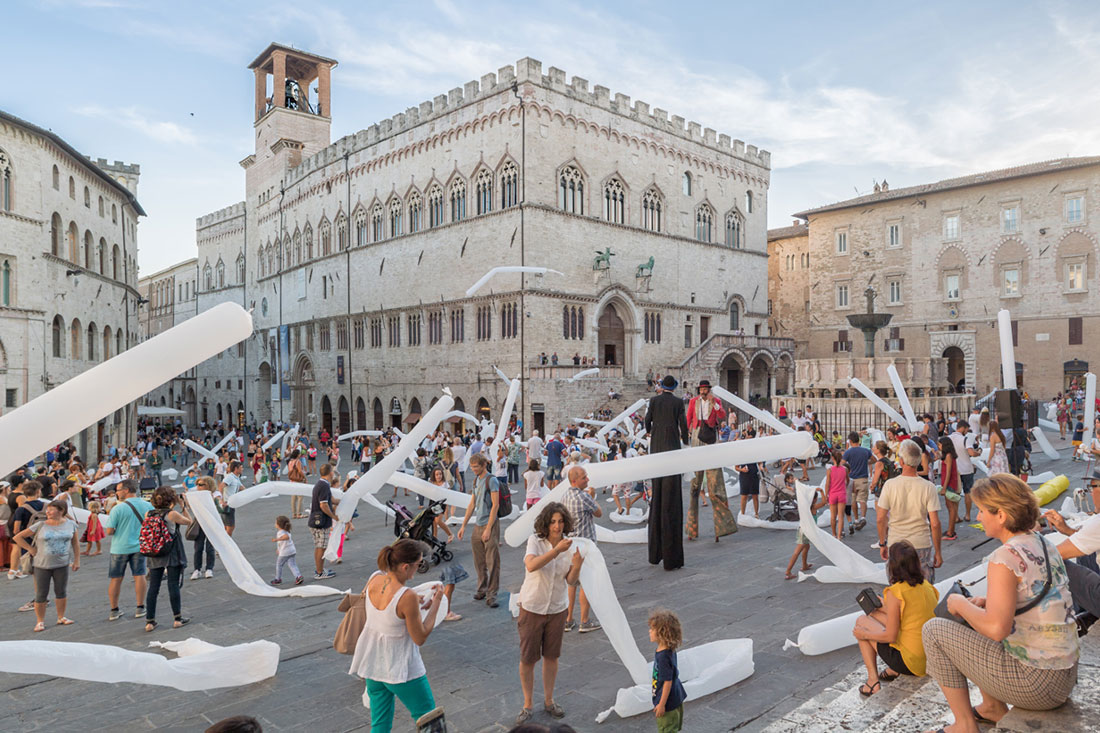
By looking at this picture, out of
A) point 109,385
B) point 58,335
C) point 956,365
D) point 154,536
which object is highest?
point 58,335

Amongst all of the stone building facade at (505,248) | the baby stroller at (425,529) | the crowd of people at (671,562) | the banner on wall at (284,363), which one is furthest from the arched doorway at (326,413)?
the baby stroller at (425,529)

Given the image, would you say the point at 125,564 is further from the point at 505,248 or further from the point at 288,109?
the point at 288,109

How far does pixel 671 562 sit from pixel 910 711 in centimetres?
438

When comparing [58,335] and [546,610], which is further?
[58,335]

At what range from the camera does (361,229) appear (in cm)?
4159

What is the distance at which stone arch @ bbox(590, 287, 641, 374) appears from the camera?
118ft

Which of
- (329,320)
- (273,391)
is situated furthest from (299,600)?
(273,391)

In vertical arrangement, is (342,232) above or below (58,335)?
above

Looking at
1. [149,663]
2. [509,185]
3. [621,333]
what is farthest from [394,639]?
[621,333]

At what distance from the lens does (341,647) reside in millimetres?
4238

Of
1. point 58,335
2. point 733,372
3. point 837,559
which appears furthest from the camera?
point 733,372

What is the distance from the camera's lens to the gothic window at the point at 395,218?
1531 inches

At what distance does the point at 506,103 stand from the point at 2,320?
21541mm

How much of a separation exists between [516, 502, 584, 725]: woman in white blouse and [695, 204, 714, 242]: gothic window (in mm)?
36849
